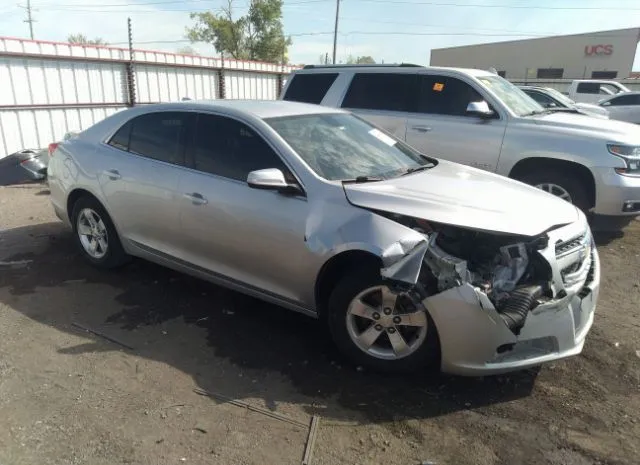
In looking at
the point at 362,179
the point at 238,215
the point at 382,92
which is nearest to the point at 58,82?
the point at 382,92

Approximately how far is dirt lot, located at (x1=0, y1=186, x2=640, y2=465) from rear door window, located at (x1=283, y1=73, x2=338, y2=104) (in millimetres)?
4261

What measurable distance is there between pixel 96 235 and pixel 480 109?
4.61 m

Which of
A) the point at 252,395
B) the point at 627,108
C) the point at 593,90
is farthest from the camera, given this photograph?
the point at 593,90

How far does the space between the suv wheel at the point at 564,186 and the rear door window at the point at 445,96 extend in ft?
4.12

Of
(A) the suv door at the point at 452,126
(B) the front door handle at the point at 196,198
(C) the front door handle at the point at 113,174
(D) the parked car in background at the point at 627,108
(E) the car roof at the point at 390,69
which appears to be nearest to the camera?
(B) the front door handle at the point at 196,198

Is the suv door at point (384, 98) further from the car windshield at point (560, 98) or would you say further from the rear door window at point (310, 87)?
the car windshield at point (560, 98)

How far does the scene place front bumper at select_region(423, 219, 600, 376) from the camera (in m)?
2.81

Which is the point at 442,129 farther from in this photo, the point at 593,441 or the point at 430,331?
the point at 593,441

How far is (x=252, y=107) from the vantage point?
411 centimetres

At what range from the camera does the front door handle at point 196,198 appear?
382 cm

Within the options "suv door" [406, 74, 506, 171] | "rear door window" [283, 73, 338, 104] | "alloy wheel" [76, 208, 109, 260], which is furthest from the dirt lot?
"rear door window" [283, 73, 338, 104]

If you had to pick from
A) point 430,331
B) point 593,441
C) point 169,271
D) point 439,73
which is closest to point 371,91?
point 439,73

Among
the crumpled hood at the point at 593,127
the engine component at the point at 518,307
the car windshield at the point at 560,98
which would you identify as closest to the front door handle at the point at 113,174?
the engine component at the point at 518,307

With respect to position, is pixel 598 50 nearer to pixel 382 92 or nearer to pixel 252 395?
pixel 382 92
